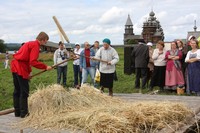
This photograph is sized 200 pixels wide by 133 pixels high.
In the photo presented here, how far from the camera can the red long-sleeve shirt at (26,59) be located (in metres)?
5.68

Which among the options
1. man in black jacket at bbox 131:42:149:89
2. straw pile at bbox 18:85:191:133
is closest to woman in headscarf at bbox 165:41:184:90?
man in black jacket at bbox 131:42:149:89

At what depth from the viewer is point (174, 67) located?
9305 millimetres

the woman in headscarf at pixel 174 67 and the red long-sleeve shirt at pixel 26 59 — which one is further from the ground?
the red long-sleeve shirt at pixel 26 59

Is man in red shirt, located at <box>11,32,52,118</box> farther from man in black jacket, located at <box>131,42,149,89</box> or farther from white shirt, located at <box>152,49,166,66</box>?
man in black jacket, located at <box>131,42,149,89</box>

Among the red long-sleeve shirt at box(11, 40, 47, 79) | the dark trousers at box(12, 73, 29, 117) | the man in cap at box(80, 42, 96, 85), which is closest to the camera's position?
the red long-sleeve shirt at box(11, 40, 47, 79)

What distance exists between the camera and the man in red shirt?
570cm

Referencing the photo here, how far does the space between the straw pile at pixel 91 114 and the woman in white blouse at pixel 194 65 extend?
3037 mm

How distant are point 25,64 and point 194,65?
4621 millimetres

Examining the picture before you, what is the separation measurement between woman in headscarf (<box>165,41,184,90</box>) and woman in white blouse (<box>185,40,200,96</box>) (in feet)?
1.23

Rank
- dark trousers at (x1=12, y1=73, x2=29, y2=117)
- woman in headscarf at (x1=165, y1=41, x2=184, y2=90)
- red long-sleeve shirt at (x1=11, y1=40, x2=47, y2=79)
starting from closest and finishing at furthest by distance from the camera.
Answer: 1. red long-sleeve shirt at (x1=11, y1=40, x2=47, y2=79)
2. dark trousers at (x1=12, y1=73, x2=29, y2=117)
3. woman in headscarf at (x1=165, y1=41, x2=184, y2=90)

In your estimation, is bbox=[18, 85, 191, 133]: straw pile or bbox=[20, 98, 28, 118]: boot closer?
bbox=[18, 85, 191, 133]: straw pile

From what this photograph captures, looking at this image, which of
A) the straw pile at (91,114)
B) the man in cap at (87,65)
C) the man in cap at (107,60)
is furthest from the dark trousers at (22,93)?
the man in cap at (87,65)

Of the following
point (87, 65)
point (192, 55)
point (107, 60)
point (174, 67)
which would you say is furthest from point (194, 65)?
point (87, 65)

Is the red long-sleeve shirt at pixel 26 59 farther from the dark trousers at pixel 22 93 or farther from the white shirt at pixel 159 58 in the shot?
→ the white shirt at pixel 159 58
